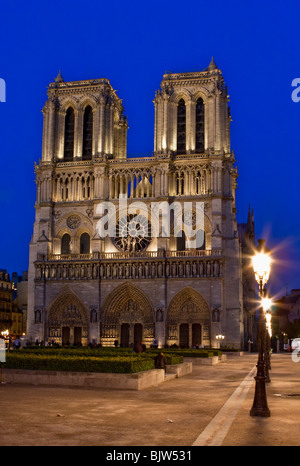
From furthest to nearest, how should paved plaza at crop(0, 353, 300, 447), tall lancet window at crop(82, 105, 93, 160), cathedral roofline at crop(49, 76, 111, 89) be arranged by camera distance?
tall lancet window at crop(82, 105, 93, 160) < cathedral roofline at crop(49, 76, 111, 89) < paved plaza at crop(0, 353, 300, 447)

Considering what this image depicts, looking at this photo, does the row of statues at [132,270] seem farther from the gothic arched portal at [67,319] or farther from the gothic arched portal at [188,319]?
the gothic arched portal at [67,319]

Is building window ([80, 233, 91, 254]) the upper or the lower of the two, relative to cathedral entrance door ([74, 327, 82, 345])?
upper

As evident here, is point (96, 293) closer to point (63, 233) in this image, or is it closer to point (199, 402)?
point (63, 233)

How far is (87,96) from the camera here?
66500 mm

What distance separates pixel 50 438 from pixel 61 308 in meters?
53.2

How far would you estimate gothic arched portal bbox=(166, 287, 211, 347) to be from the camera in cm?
5925

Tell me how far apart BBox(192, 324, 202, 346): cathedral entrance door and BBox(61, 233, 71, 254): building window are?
15.8m

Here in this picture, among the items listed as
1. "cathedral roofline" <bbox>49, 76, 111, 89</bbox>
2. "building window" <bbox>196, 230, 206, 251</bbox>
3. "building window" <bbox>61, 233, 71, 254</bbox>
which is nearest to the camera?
"building window" <bbox>196, 230, 206, 251</bbox>

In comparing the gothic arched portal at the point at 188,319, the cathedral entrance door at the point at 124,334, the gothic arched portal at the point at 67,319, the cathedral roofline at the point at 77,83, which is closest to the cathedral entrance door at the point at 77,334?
the gothic arched portal at the point at 67,319

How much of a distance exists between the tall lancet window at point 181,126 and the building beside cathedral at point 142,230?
0.11m

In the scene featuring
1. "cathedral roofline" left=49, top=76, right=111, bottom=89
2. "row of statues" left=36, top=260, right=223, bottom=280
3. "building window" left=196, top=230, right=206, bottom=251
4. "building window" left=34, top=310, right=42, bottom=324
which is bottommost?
"building window" left=34, top=310, right=42, bottom=324

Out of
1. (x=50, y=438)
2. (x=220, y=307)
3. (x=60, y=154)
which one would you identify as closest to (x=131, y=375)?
(x=50, y=438)

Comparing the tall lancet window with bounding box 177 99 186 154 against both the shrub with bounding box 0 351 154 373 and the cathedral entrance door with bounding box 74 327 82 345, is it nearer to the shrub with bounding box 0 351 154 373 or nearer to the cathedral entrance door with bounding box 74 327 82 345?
the cathedral entrance door with bounding box 74 327 82 345

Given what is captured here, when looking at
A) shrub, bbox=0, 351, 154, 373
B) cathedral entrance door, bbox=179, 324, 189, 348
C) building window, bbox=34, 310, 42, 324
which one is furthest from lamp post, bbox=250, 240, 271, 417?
building window, bbox=34, 310, 42, 324
